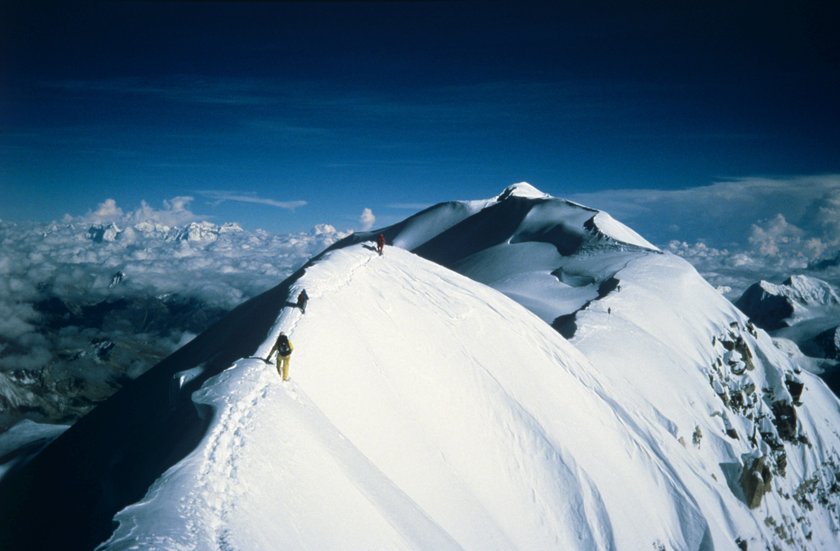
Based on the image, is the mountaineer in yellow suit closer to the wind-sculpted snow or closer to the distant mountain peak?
the wind-sculpted snow

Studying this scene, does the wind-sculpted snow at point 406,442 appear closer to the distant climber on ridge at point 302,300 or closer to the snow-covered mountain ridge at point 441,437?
the snow-covered mountain ridge at point 441,437

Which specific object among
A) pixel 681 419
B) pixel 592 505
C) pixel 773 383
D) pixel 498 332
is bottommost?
pixel 773 383

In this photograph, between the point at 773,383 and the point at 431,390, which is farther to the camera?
the point at 773,383

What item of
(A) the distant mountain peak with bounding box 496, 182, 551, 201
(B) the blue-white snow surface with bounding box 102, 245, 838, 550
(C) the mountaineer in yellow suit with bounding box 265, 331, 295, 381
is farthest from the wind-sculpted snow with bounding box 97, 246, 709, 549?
(A) the distant mountain peak with bounding box 496, 182, 551, 201

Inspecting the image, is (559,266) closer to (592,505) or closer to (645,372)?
(645,372)

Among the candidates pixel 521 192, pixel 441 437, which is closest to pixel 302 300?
pixel 441 437

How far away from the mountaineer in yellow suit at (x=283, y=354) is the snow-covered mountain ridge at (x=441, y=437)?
1.60 feet

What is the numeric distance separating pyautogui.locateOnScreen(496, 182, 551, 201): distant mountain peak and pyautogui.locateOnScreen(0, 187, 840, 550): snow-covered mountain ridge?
1700 inches

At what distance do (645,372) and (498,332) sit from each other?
571 inches

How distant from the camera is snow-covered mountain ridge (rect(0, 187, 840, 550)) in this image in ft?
38.5

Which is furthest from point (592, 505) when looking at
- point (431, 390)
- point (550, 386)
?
point (431, 390)

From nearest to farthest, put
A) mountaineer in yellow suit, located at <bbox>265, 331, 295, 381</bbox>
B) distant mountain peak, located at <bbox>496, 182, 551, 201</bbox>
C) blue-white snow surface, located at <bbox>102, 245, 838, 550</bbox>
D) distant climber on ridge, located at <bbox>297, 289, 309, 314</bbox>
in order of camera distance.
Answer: blue-white snow surface, located at <bbox>102, 245, 838, 550</bbox> → mountaineer in yellow suit, located at <bbox>265, 331, 295, 381</bbox> → distant climber on ridge, located at <bbox>297, 289, 309, 314</bbox> → distant mountain peak, located at <bbox>496, 182, 551, 201</bbox>

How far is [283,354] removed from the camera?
1409 centimetres

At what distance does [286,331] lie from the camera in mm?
17766
